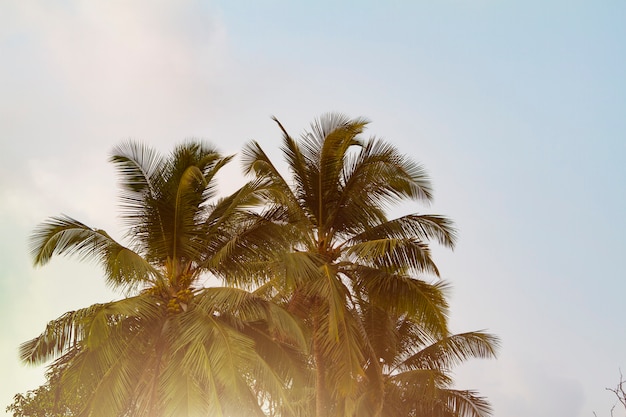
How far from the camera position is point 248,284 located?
17.6 metres

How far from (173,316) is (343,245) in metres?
4.81

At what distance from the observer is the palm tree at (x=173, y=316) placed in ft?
51.0

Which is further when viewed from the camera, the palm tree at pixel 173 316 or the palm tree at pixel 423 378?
the palm tree at pixel 423 378

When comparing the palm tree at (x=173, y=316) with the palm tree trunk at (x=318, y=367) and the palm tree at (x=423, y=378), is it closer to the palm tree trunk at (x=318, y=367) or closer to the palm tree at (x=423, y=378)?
the palm tree trunk at (x=318, y=367)

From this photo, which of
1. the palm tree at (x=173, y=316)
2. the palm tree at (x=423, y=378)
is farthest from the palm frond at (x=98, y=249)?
the palm tree at (x=423, y=378)

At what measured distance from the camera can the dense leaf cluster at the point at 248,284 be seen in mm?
15859

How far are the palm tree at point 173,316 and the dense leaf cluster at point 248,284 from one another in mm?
31

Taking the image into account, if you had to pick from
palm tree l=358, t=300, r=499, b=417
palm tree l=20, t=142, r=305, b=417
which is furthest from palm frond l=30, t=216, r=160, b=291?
→ palm tree l=358, t=300, r=499, b=417

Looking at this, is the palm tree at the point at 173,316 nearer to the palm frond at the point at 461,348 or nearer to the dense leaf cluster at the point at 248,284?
the dense leaf cluster at the point at 248,284

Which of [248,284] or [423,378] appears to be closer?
[248,284]

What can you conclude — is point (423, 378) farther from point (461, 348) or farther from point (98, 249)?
point (98, 249)

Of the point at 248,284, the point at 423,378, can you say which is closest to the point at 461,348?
the point at 423,378

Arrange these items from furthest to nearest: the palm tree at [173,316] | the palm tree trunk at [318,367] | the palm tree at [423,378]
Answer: the palm tree at [423,378] < the palm tree trunk at [318,367] < the palm tree at [173,316]

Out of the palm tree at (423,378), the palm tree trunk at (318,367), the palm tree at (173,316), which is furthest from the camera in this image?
the palm tree at (423,378)
